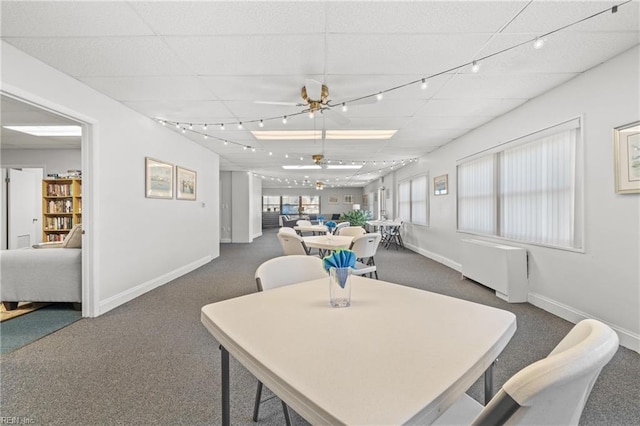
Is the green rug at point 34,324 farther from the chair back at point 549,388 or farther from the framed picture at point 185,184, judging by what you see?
the chair back at point 549,388

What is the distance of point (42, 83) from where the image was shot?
2539 mm

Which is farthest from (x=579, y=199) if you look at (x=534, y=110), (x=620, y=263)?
(x=534, y=110)

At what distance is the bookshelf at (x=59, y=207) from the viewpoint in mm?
5844

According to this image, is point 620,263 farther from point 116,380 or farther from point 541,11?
point 116,380

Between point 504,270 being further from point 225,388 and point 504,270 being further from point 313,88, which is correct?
point 225,388

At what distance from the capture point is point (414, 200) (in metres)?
7.73

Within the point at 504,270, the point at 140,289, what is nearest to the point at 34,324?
the point at 140,289

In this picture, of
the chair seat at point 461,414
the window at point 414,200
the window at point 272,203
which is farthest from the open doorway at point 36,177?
the window at point 272,203

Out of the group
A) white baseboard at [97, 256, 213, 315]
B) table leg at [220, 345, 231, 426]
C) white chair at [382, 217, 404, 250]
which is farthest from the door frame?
white chair at [382, 217, 404, 250]

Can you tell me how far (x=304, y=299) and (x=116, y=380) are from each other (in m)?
1.67

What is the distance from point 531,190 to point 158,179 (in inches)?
203

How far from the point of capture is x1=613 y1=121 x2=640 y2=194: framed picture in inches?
88.8

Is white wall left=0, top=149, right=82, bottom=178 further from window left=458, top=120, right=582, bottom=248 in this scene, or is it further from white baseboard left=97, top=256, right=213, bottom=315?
window left=458, top=120, right=582, bottom=248

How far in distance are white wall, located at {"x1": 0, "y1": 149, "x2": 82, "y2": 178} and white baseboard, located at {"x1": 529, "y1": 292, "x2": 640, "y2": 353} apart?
8.59 m
